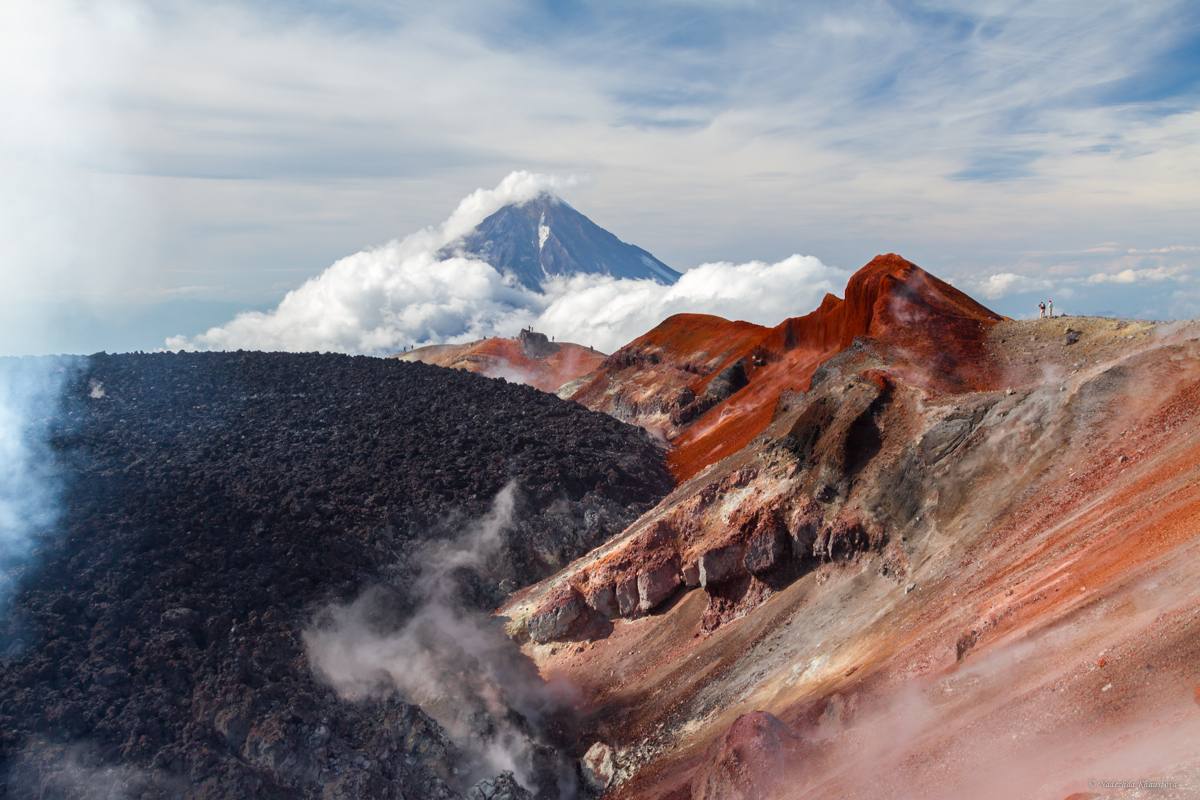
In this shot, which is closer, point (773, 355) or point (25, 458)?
point (25, 458)

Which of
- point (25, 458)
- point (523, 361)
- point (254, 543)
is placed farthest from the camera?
point (523, 361)

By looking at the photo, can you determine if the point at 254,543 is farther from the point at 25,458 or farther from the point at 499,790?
the point at 499,790

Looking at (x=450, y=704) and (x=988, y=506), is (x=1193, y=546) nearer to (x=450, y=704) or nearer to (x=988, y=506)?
(x=988, y=506)

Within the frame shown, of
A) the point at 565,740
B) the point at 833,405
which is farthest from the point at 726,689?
the point at 833,405

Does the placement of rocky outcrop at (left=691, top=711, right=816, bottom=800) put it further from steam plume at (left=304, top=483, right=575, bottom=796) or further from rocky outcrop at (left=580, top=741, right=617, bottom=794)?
steam plume at (left=304, top=483, right=575, bottom=796)

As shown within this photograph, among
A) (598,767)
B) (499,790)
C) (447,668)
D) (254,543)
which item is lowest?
(598,767)

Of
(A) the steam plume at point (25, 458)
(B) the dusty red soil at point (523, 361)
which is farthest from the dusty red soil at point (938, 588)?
(B) the dusty red soil at point (523, 361)

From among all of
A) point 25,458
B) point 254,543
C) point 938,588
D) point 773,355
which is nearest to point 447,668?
point 254,543
